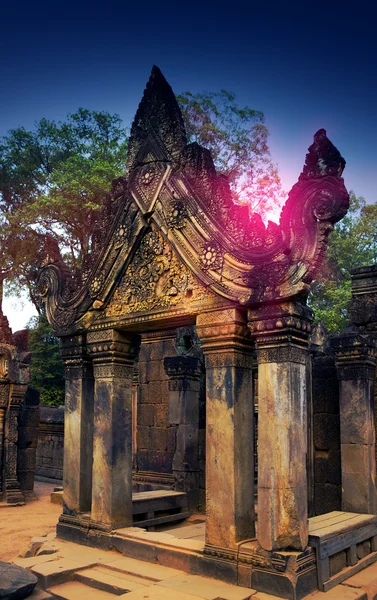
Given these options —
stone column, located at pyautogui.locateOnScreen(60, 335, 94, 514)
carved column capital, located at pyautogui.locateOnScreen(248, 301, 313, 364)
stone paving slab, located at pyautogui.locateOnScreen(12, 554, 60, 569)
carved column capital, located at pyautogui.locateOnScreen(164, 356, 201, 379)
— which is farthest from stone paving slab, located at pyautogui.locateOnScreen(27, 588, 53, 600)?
carved column capital, located at pyautogui.locateOnScreen(164, 356, 201, 379)

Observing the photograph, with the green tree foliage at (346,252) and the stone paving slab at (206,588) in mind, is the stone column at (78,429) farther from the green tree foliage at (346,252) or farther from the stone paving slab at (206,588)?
the green tree foliage at (346,252)

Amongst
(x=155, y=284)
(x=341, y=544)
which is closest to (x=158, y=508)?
(x=341, y=544)

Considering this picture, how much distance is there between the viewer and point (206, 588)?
5.14 meters

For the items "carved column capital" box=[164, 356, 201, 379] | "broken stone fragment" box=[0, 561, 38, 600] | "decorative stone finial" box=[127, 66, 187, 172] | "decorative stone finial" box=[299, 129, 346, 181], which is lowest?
"broken stone fragment" box=[0, 561, 38, 600]

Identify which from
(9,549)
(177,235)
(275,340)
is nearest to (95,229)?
(177,235)

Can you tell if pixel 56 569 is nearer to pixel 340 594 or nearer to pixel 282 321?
pixel 340 594

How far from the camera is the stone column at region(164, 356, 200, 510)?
955cm

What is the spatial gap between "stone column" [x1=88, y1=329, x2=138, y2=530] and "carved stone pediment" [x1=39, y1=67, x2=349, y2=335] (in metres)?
0.40

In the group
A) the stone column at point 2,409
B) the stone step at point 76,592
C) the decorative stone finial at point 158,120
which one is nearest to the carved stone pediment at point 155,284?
the decorative stone finial at point 158,120

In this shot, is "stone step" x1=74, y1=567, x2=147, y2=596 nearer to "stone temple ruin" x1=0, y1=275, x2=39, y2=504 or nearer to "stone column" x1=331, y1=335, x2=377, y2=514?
"stone column" x1=331, y1=335, x2=377, y2=514

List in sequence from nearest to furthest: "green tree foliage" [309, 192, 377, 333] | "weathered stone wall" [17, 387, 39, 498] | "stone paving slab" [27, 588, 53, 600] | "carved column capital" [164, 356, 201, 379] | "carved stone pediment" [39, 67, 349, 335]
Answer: "stone paving slab" [27, 588, 53, 600], "carved stone pediment" [39, 67, 349, 335], "carved column capital" [164, 356, 201, 379], "weathered stone wall" [17, 387, 39, 498], "green tree foliage" [309, 192, 377, 333]

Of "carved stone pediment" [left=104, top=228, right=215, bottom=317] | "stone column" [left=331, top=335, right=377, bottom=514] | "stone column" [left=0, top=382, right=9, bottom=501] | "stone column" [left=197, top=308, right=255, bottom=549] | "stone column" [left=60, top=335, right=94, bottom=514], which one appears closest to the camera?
"stone column" [left=197, top=308, right=255, bottom=549]

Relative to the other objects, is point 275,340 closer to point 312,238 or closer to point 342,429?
point 312,238

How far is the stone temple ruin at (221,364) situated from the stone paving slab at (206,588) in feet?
0.36
